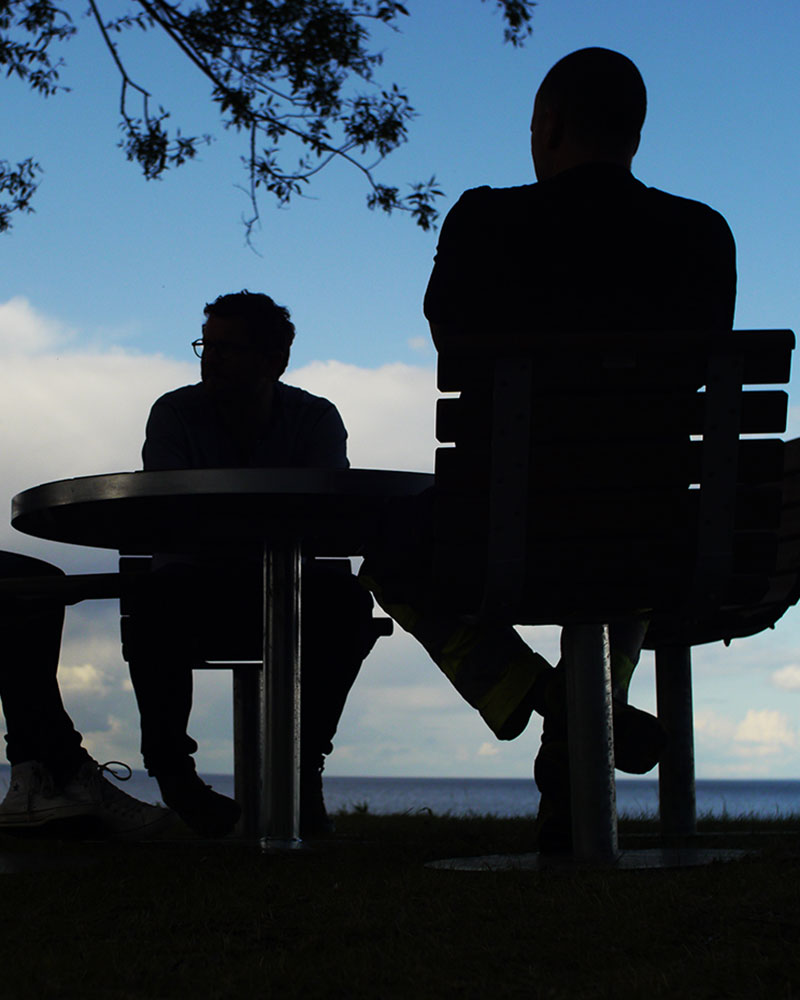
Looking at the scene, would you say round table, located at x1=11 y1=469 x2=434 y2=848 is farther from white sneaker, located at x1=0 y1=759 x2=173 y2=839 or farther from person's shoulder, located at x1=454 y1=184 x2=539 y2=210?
person's shoulder, located at x1=454 y1=184 x2=539 y2=210

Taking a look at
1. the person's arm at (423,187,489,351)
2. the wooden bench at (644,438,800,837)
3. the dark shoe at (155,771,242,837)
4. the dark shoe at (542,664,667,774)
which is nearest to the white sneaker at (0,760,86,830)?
the dark shoe at (155,771,242,837)

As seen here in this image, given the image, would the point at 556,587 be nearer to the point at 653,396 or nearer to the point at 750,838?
the point at 653,396

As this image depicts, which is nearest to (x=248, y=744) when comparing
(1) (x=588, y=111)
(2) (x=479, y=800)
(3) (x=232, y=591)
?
(3) (x=232, y=591)

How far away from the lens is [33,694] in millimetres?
3295

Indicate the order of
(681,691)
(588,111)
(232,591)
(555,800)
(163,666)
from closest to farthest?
(588,111) < (555,800) < (163,666) < (232,591) < (681,691)

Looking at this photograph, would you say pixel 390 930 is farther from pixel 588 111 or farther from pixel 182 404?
pixel 182 404

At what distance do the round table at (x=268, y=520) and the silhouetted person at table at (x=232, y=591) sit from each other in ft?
0.63

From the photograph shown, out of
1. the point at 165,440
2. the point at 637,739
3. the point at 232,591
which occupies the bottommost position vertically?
the point at 637,739

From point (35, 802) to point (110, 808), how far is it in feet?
0.64

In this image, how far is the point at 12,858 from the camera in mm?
3209

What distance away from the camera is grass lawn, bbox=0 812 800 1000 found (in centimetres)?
166

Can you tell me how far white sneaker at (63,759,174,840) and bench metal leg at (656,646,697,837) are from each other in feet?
5.69

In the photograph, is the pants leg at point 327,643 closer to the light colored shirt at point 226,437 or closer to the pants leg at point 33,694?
the light colored shirt at point 226,437

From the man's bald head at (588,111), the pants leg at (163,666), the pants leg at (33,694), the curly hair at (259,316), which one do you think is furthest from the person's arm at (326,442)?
the man's bald head at (588,111)
